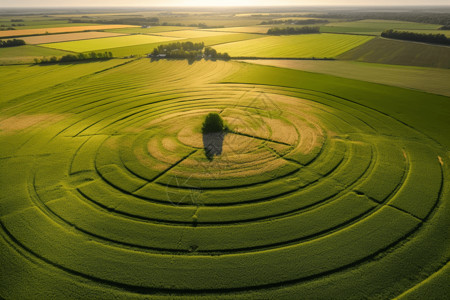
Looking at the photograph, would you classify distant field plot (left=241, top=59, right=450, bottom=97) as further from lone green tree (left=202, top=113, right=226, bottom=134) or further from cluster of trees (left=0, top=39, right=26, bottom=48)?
cluster of trees (left=0, top=39, right=26, bottom=48)

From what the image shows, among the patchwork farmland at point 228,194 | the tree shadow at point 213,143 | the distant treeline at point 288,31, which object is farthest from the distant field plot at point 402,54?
the tree shadow at point 213,143

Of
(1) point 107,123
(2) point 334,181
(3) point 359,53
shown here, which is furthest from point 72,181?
(3) point 359,53

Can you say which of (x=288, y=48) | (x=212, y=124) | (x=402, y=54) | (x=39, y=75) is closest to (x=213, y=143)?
(x=212, y=124)

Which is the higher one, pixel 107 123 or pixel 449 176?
pixel 107 123

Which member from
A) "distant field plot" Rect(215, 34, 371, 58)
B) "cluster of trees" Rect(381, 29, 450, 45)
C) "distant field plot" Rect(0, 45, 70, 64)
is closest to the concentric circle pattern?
"distant field plot" Rect(0, 45, 70, 64)

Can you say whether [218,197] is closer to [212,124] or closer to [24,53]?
[212,124]

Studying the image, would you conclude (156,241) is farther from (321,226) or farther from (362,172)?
(362,172)
